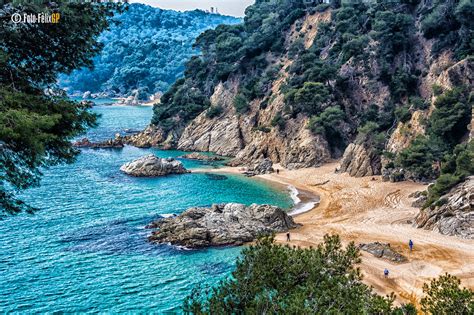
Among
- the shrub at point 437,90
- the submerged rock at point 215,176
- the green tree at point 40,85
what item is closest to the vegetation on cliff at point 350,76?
the shrub at point 437,90

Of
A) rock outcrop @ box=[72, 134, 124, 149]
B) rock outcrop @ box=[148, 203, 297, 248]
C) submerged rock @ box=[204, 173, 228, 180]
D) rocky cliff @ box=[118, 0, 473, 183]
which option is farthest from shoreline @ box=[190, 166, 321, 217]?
rock outcrop @ box=[72, 134, 124, 149]

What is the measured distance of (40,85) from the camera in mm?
13328

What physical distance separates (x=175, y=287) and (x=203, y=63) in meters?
84.2

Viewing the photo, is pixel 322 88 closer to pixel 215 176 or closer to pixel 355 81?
pixel 355 81

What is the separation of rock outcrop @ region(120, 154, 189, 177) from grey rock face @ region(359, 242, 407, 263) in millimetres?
39346

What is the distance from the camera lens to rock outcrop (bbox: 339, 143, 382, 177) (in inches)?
2283

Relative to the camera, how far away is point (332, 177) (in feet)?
196

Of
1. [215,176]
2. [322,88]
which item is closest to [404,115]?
[322,88]

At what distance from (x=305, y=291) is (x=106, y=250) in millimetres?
26634

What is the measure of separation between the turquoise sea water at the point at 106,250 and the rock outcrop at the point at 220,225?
1.43 meters

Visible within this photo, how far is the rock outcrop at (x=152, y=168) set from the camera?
65250 millimetres

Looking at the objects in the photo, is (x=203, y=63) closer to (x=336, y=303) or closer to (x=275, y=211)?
(x=275, y=211)

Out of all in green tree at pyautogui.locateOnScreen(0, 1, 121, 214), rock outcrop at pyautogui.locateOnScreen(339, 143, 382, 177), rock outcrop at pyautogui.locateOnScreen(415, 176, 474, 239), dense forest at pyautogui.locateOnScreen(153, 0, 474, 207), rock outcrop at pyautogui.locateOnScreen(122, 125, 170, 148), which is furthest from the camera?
rock outcrop at pyautogui.locateOnScreen(122, 125, 170, 148)

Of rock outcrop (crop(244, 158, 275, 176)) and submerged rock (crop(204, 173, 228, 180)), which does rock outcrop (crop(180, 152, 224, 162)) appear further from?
submerged rock (crop(204, 173, 228, 180))
